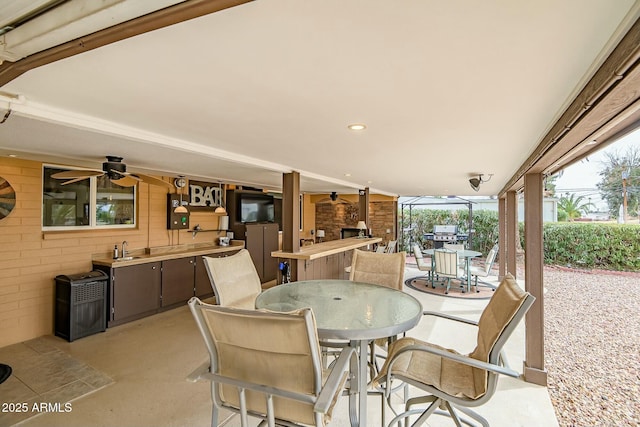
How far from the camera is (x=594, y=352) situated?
10.9ft

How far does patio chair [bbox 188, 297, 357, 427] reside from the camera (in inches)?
43.5

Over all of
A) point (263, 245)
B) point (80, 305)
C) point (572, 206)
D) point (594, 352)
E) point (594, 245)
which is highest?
point (572, 206)

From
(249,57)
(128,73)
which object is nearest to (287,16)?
(249,57)

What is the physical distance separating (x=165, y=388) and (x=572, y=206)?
12.3 m

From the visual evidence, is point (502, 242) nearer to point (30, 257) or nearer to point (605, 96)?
point (605, 96)

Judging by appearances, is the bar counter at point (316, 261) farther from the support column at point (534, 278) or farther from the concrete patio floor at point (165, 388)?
the support column at point (534, 278)

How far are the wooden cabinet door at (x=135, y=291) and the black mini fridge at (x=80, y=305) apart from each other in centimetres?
16

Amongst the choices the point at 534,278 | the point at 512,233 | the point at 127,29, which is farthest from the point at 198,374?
the point at 512,233

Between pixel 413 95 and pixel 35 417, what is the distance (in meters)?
3.48

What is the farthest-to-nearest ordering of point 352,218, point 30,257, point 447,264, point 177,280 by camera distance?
point 352,218
point 447,264
point 177,280
point 30,257

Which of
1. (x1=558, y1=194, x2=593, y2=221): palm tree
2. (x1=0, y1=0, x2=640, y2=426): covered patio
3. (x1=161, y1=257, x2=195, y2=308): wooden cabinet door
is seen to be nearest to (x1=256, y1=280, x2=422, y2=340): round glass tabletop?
(x1=0, y1=0, x2=640, y2=426): covered patio

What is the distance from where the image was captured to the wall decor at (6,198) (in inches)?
132

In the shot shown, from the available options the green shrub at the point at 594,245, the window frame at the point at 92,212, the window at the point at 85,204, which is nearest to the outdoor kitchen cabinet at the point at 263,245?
the window frame at the point at 92,212

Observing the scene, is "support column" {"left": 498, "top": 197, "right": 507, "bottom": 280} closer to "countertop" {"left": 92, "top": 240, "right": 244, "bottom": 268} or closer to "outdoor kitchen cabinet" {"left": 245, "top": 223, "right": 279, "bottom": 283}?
"outdoor kitchen cabinet" {"left": 245, "top": 223, "right": 279, "bottom": 283}
